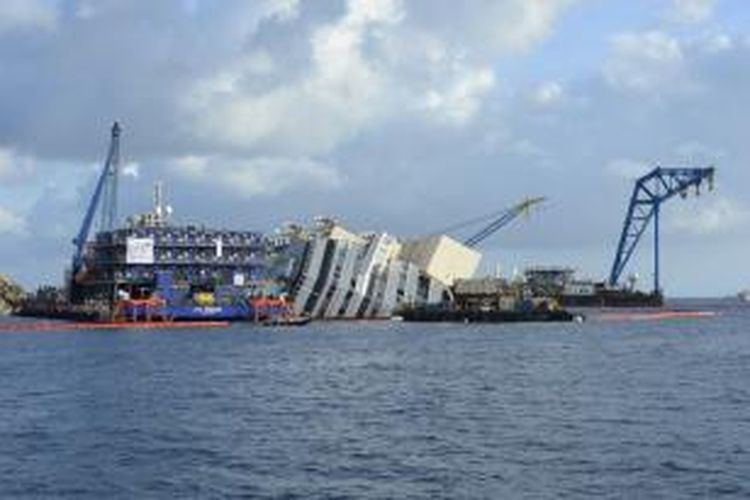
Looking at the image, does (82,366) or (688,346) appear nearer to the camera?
(82,366)

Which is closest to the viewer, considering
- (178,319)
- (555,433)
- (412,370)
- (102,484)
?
(102,484)

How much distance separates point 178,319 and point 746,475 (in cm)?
15354

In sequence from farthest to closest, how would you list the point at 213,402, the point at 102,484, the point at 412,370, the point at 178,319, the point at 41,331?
the point at 178,319
the point at 41,331
the point at 412,370
the point at 213,402
the point at 102,484

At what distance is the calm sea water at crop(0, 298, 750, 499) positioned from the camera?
155 ft

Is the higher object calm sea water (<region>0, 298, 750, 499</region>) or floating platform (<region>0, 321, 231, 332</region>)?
floating platform (<region>0, 321, 231, 332</region>)

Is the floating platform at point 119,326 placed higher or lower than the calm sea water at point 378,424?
higher

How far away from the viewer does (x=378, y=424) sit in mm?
64062

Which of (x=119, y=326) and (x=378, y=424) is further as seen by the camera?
(x=119, y=326)

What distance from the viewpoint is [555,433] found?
5953cm

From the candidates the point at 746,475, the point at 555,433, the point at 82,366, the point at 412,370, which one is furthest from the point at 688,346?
the point at 746,475

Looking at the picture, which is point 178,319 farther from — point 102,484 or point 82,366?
point 102,484

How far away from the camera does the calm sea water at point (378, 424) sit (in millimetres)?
47094

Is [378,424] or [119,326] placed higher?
[119,326]

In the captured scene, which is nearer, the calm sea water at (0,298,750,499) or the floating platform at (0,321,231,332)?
the calm sea water at (0,298,750,499)
